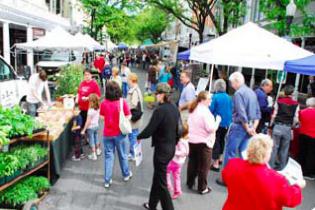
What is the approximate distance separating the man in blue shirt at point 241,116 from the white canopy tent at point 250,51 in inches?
31.7

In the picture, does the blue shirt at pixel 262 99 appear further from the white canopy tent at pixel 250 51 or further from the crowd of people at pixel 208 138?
the white canopy tent at pixel 250 51

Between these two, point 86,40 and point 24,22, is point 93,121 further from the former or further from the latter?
point 24,22

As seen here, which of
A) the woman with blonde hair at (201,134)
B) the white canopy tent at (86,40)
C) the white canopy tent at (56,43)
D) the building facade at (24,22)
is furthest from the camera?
the building facade at (24,22)

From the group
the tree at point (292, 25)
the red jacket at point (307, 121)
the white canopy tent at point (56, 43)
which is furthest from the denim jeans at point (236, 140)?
the white canopy tent at point (56, 43)

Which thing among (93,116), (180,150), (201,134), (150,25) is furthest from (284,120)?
(150,25)

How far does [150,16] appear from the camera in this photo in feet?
176

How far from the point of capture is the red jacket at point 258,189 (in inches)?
109

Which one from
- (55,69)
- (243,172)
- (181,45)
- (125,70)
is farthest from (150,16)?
(243,172)

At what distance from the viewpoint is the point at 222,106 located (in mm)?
6379

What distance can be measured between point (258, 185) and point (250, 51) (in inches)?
162

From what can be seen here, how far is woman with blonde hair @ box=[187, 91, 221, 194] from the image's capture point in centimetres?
517

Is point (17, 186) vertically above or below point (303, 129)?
below

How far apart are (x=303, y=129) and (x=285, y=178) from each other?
4.16 metres

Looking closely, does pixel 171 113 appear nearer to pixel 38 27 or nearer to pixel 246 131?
pixel 246 131
